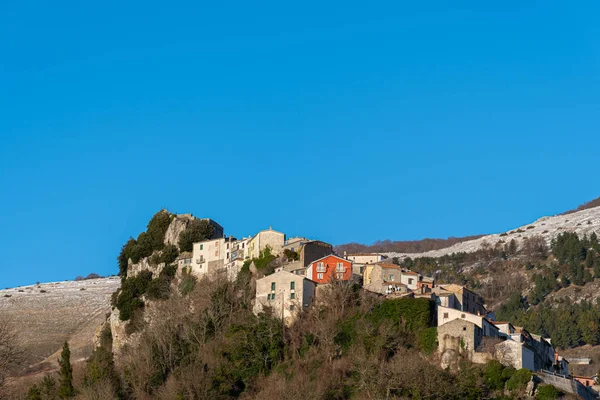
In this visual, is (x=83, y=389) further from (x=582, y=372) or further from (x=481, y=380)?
(x=582, y=372)

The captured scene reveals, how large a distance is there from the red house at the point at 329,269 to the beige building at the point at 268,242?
6.68 m

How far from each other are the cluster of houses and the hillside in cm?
2819

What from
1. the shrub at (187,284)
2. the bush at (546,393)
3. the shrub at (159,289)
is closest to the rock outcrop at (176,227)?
the shrub at (159,289)

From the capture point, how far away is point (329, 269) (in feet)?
318

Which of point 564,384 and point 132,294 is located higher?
point 132,294

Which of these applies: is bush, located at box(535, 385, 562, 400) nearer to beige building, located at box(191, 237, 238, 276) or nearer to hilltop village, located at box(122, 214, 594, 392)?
hilltop village, located at box(122, 214, 594, 392)

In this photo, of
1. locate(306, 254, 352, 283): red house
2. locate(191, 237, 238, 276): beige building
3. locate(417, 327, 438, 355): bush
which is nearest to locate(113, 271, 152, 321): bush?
locate(191, 237, 238, 276): beige building

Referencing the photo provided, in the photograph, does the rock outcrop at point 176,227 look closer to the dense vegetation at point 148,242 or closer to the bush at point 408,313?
the dense vegetation at point 148,242

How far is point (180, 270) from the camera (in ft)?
364

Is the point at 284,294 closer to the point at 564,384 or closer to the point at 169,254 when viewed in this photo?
the point at 564,384

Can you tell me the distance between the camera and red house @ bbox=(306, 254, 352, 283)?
96.0 meters

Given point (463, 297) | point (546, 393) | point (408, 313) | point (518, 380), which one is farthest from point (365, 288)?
point (546, 393)

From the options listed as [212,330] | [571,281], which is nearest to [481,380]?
[212,330]

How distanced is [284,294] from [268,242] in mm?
12609
